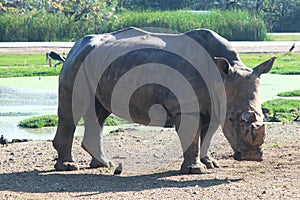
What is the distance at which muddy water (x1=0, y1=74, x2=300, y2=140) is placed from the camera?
47.1ft

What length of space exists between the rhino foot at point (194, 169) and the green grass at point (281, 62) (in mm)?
15415

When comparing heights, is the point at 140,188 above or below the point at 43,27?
above

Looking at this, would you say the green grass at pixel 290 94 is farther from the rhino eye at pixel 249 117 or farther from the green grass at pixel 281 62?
the rhino eye at pixel 249 117

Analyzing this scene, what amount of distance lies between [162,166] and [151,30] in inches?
79.5

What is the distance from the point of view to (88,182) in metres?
9.28

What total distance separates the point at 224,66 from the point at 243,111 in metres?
0.49

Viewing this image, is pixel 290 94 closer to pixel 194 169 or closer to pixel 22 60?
pixel 194 169

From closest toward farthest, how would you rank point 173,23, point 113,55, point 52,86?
point 113,55, point 52,86, point 173,23

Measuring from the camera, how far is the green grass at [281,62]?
2491 cm

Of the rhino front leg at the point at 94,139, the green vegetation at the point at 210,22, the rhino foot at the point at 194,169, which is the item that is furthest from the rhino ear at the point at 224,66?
the green vegetation at the point at 210,22

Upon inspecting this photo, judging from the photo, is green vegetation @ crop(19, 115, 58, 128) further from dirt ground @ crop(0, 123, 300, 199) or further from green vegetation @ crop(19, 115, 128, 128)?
dirt ground @ crop(0, 123, 300, 199)

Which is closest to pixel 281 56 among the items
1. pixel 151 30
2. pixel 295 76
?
pixel 295 76

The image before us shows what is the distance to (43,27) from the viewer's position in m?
37.9

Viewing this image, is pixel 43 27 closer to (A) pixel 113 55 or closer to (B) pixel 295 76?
(B) pixel 295 76
